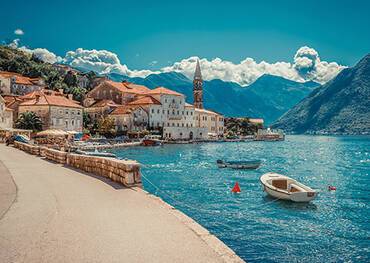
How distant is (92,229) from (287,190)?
18.2 m

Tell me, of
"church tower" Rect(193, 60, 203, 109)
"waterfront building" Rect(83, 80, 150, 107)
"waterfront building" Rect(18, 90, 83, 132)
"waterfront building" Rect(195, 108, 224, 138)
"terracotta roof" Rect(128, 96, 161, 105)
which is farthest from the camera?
"church tower" Rect(193, 60, 203, 109)

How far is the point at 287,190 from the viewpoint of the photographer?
24.1 m

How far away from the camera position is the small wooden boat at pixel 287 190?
22.6 metres

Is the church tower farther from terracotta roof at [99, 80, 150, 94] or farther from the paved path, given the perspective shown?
the paved path

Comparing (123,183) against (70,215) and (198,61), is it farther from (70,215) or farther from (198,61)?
(198,61)

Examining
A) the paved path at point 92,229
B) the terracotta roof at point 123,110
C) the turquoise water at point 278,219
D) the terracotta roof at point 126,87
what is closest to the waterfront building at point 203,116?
the terracotta roof at point 126,87

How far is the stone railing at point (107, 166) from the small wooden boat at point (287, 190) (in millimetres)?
11820

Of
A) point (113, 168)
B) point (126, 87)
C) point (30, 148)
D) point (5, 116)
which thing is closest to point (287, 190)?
point (113, 168)

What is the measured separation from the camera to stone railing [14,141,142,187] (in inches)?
543

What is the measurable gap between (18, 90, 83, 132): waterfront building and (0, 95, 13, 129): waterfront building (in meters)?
5.58

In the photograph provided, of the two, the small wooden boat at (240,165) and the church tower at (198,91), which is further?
the church tower at (198,91)

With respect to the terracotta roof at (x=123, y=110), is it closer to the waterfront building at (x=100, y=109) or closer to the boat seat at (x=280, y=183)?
the waterfront building at (x=100, y=109)

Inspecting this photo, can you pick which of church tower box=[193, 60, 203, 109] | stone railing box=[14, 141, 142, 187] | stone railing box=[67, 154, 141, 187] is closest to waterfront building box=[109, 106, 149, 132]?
church tower box=[193, 60, 203, 109]

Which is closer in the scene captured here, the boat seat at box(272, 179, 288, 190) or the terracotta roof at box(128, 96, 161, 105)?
the boat seat at box(272, 179, 288, 190)
